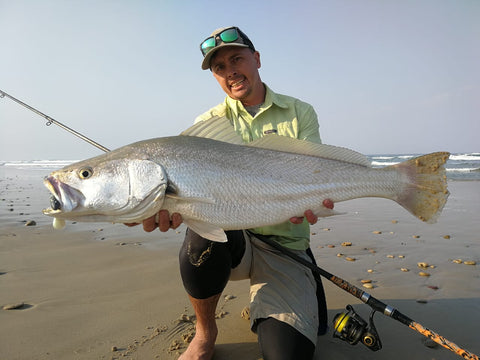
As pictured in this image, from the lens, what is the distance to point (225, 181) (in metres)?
2.53

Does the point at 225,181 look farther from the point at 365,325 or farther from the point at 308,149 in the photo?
the point at 365,325

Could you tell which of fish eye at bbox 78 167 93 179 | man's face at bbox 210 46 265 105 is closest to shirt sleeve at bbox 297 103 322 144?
man's face at bbox 210 46 265 105

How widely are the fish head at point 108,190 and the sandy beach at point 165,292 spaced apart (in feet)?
4.22

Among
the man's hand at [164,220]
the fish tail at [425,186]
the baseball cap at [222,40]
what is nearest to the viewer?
the man's hand at [164,220]

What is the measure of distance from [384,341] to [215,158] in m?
2.29

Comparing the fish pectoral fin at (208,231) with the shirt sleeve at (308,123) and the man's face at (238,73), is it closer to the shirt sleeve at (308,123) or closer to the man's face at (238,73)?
the shirt sleeve at (308,123)

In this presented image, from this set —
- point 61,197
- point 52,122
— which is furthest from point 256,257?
point 52,122

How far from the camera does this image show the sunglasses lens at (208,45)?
Result: 138 inches

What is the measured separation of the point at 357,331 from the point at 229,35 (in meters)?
3.24

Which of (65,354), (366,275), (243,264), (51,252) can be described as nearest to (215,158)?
(243,264)

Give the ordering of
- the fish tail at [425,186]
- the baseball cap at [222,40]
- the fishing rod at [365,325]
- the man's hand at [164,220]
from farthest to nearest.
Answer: the baseball cap at [222,40], the fish tail at [425,186], the man's hand at [164,220], the fishing rod at [365,325]

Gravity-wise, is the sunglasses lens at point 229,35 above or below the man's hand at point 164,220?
above

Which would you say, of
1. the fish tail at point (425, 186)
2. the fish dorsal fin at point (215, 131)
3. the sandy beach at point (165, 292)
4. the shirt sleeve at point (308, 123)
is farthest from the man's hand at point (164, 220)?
the fish tail at point (425, 186)

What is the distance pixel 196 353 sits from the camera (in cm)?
254
